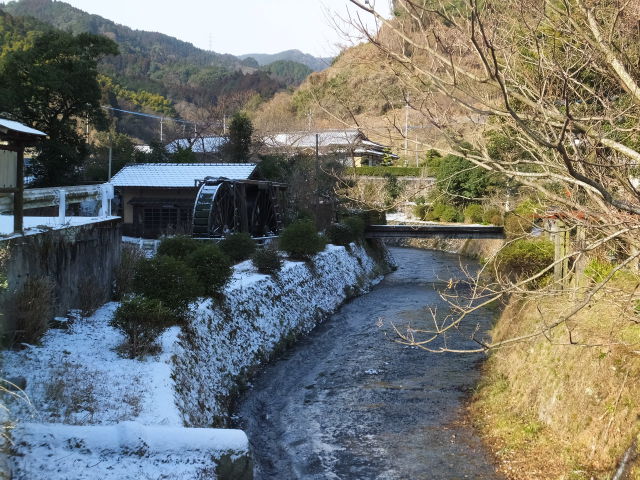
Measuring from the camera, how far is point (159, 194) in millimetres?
28031

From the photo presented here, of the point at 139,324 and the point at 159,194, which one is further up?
the point at 159,194

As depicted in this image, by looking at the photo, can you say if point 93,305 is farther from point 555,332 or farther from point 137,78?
point 137,78

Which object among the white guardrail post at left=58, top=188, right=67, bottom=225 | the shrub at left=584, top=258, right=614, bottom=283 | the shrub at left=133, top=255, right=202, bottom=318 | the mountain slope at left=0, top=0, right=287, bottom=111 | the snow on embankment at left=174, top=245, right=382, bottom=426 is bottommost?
the snow on embankment at left=174, top=245, right=382, bottom=426

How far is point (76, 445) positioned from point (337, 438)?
487cm

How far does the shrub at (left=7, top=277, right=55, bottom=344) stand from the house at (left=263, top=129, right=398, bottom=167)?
85.3ft

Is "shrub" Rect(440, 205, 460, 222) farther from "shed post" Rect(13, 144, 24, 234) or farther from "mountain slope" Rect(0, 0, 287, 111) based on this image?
"mountain slope" Rect(0, 0, 287, 111)

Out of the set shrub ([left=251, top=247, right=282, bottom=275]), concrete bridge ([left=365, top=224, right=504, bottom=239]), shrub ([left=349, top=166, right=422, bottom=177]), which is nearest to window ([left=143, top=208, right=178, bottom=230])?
concrete bridge ([left=365, top=224, right=504, bottom=239])

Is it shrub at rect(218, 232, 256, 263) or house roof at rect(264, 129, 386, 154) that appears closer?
shrub at rect(218, 232, 256, 263)

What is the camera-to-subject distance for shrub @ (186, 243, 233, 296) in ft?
47.2

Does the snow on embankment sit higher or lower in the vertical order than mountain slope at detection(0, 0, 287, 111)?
lower

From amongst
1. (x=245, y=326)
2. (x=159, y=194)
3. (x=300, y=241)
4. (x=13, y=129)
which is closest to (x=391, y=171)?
(x=159, y=194)

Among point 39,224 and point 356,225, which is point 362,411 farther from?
point 356,225

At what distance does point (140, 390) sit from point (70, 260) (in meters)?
4.02

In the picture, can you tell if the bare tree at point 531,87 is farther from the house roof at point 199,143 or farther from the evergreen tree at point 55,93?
the house roof at point 199,143
